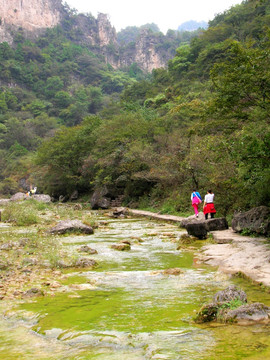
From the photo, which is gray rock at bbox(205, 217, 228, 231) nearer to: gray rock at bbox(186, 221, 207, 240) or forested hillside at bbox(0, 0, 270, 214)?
gray rock at bbox(186, 221, 207, 240)

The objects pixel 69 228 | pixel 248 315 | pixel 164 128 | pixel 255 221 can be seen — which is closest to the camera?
pixel 248 315

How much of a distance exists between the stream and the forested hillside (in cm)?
439

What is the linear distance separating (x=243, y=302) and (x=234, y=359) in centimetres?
141

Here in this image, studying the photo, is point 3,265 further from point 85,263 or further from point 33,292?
point 33,292

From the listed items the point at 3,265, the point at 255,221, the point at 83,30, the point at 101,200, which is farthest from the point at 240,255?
the point at 83,30

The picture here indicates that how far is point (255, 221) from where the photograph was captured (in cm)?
1130

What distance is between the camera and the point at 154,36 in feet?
415

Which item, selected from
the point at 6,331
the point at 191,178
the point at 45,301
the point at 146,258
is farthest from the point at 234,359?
the point at 191,178

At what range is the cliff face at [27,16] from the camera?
367 feet

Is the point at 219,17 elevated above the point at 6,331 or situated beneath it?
elevated above

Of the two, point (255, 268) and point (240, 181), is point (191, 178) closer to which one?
point (240, 181)

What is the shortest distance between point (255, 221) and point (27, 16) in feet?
415

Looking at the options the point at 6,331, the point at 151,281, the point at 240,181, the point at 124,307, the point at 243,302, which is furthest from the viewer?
the point at 240,181

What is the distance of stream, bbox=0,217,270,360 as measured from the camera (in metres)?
3.60
